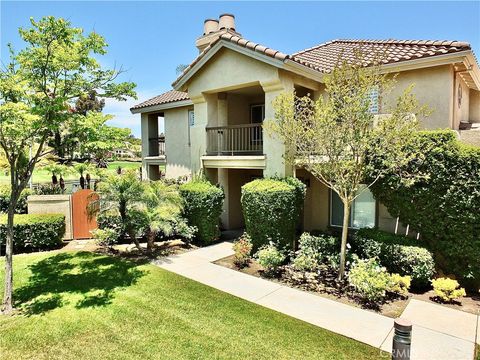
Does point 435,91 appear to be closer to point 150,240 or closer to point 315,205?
point 315,205

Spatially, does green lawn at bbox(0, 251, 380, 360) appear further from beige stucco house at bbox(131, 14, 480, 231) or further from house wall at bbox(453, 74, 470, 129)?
house wall at bbox(453, 74, 470, 129)

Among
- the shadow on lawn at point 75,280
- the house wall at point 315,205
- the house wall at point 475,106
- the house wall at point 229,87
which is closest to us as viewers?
the shadow on lawn at point 75,280

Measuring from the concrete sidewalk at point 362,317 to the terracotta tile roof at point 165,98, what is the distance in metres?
11.8

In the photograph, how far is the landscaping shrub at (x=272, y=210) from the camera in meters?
10.3

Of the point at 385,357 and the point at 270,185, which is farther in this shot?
the point at 270,185

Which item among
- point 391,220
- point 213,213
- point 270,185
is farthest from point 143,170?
point 391,220

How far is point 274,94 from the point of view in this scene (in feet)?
38.0

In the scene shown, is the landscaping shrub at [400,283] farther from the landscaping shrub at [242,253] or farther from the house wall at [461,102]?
the house wall at [461,102]

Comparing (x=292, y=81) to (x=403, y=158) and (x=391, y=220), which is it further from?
(x=391, y=220)

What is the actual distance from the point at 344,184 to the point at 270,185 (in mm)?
2870

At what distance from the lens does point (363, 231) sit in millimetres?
9828

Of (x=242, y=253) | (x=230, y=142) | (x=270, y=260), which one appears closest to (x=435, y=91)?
(x=270, y=260)

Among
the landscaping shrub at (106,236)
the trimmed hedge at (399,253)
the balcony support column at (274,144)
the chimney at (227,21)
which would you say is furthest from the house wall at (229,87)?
the chimney at (227,21)

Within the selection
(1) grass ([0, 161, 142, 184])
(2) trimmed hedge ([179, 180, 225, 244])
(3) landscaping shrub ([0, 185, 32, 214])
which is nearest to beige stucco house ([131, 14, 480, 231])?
(2) trimmed hedge ([179, 180, 225, 244])
